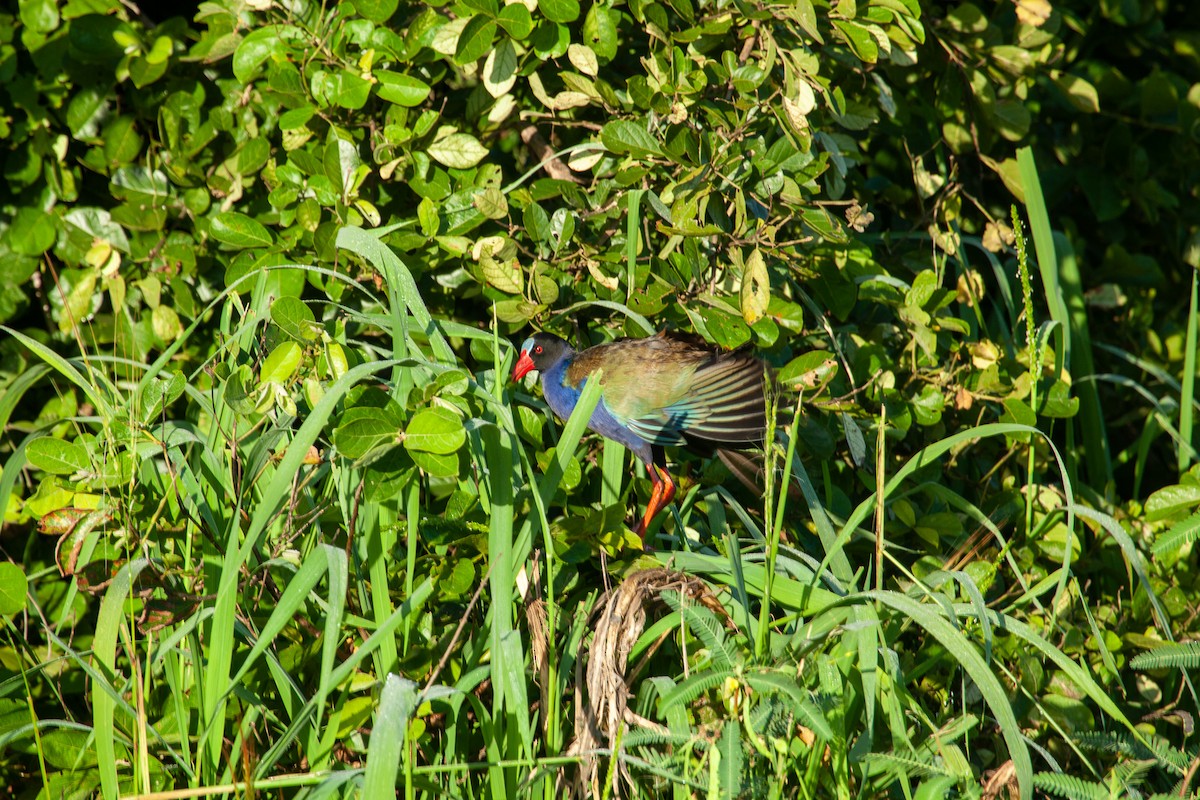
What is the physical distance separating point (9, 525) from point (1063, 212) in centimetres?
354

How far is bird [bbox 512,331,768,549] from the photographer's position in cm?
215

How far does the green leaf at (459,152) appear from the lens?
2398mm

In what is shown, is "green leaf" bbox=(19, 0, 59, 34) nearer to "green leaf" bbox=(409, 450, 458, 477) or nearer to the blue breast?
the blue breast

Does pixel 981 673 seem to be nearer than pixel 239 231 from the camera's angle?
Yes

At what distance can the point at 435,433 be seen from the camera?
5.44ft

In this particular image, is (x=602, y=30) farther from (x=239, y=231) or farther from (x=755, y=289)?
(x=239, y=231)

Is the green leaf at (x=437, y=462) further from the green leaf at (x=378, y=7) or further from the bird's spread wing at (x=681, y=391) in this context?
the green leaf at (x=378, y=7)

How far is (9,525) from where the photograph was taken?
2875mm

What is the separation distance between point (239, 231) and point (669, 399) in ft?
3.26

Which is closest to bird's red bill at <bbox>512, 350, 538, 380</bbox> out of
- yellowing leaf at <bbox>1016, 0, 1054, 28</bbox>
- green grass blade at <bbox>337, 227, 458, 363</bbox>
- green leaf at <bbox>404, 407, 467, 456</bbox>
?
green grass blade at <bbox>337, 227, 458, 363</bbox>

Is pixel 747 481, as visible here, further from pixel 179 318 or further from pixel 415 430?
pixel 179 318

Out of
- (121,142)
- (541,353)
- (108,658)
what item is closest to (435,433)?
(108,658)

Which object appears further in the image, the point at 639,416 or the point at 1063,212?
the point at 1063,212

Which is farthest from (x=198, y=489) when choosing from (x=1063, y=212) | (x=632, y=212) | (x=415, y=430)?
(x=1063, y=212)
